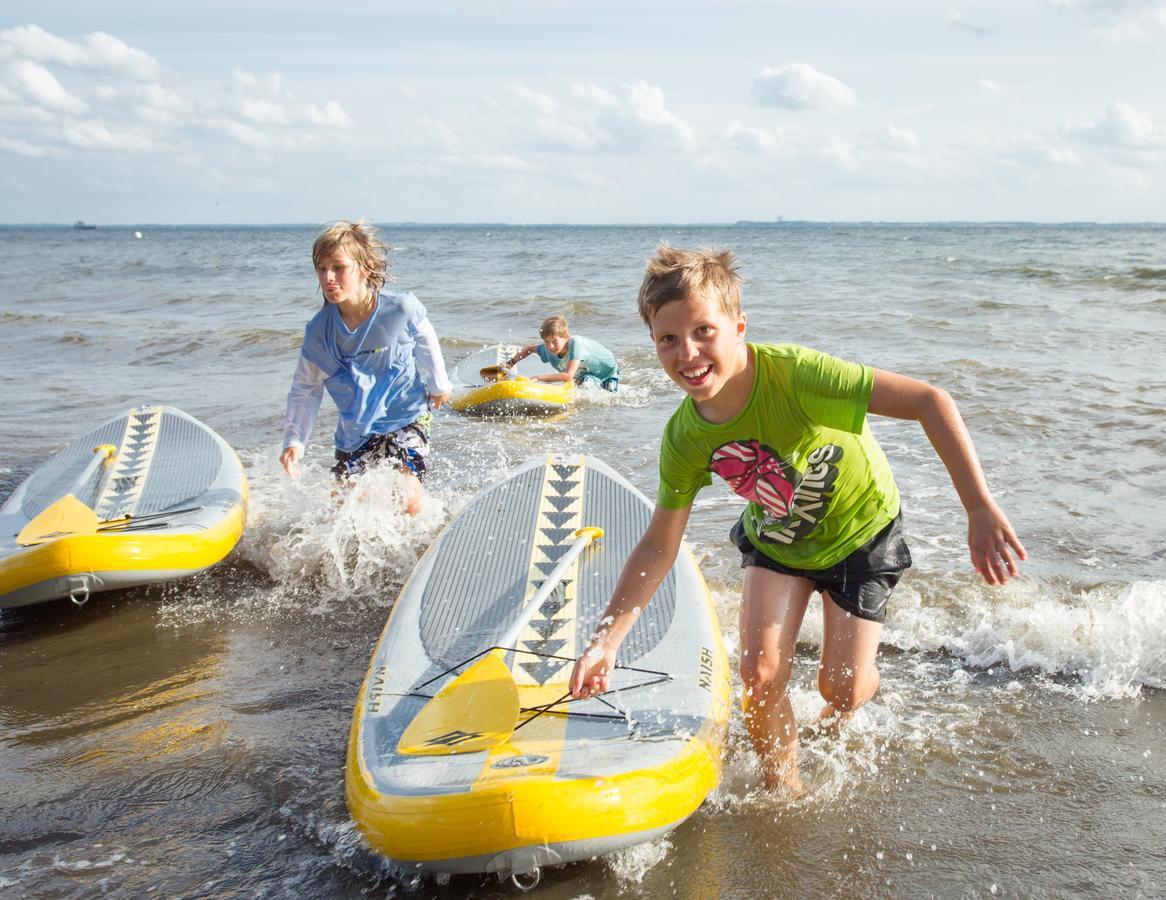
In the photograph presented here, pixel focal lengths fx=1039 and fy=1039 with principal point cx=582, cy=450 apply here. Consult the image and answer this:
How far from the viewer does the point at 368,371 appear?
5.23 meters

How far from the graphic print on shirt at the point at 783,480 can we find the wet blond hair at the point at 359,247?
8.77 ft

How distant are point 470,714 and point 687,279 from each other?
4.50 feet

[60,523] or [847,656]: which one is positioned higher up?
[847,656]

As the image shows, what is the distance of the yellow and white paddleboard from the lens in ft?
8.47

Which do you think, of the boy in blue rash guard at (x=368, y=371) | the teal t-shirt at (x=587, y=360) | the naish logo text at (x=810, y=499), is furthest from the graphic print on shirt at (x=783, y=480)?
the teal t-shirt at (x=587, y=360)

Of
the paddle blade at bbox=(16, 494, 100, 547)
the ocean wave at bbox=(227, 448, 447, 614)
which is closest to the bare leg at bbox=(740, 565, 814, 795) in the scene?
the ocean wave at bbox=(227, 448, 447, 614)

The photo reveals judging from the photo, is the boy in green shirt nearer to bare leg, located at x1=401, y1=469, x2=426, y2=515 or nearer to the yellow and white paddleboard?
the yellow and white paddleboard

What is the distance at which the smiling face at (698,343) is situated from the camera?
2.64 meters

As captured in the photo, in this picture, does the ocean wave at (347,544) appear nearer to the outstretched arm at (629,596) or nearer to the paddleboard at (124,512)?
the paddleboard at (124,512)

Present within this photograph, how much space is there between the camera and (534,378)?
10.5 meters

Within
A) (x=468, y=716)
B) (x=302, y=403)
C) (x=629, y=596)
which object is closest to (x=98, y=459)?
(x=302, y=403)

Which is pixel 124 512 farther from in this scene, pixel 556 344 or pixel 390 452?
pixel 556 344

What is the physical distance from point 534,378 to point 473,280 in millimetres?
18284

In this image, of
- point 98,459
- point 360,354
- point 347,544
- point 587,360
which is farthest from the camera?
point 587,360
